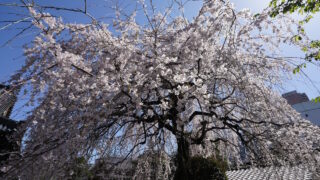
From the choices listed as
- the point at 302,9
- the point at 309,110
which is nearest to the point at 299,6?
the point at 302,9

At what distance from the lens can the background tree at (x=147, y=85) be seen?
305 cm

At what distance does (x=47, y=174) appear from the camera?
3072 mm

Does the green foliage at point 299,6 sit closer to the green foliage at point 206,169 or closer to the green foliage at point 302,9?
the green foliage at point 302,9

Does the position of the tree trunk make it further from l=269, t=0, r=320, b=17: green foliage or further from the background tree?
l=269, t=0, r=320, b=17: green foliage

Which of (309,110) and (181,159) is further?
(309,110)

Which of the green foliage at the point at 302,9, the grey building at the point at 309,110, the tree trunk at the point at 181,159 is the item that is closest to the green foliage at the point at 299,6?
the green foliage at the point at 302,9

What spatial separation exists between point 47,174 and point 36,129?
0.70 m

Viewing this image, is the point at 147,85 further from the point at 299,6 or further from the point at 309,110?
the point at 309,110

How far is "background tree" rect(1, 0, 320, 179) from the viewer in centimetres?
305

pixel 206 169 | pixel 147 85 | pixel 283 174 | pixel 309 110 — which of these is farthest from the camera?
pixel 309 110

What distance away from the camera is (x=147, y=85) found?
3.55 m

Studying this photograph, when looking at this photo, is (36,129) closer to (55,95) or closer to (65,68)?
(55,95)

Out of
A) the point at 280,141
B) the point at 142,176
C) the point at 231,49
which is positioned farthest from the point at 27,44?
the point at 280,141

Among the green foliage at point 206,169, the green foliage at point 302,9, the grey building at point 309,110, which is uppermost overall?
the grey building at point 309,110
